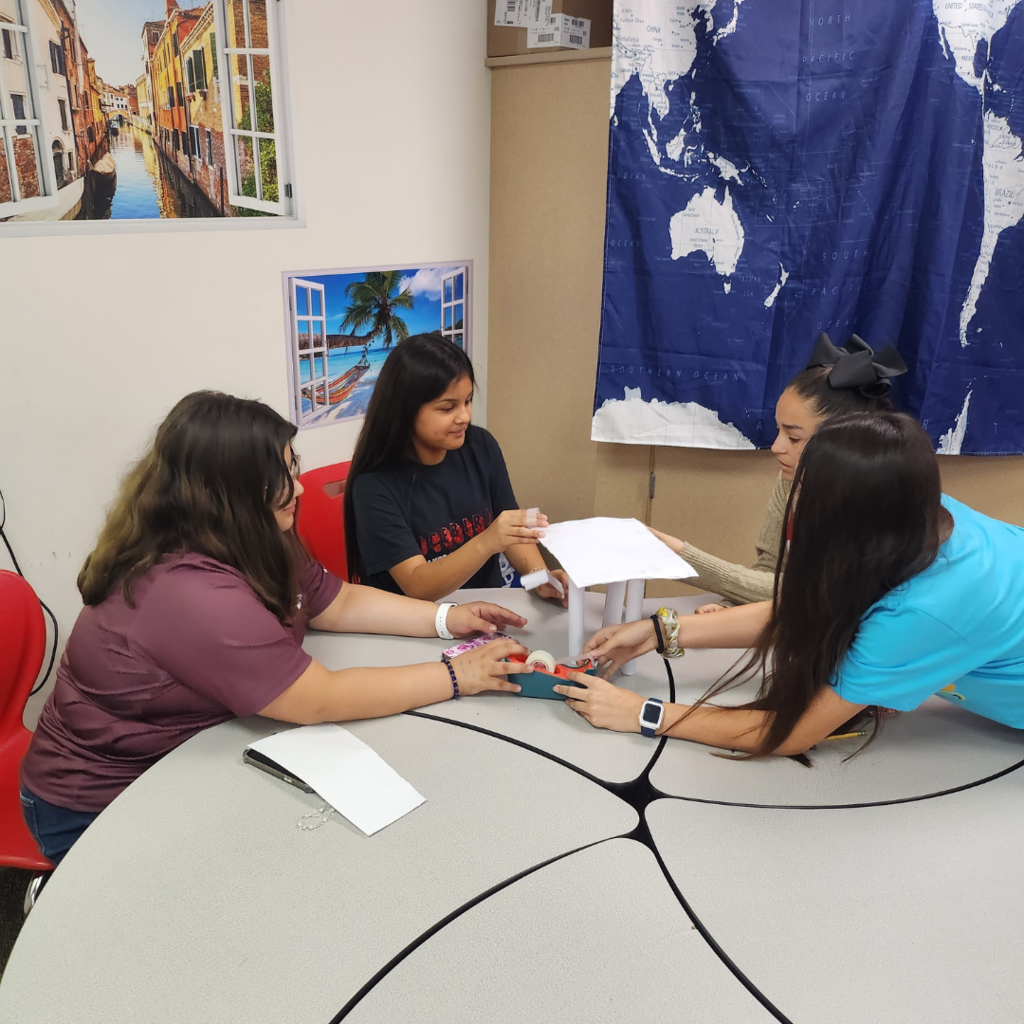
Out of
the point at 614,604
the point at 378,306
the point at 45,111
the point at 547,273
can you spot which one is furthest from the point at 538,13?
the point at 614,604

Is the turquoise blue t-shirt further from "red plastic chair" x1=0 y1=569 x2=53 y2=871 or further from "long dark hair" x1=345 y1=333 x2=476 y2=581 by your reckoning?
"red plastic chair" x1=0 y1=569 x2=53 y2=871

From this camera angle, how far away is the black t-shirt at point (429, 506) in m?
1.80

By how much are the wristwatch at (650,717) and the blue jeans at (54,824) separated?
34.0 inches

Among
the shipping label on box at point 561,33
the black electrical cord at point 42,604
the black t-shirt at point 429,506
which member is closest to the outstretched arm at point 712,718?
the black t-shirt at point 429,506

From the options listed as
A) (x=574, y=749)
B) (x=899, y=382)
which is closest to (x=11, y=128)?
(x=574, y=749)

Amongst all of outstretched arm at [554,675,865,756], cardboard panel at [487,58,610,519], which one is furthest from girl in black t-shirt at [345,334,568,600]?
cardboard panel at [487,58,610,519]

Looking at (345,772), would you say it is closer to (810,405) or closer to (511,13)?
(810,405)

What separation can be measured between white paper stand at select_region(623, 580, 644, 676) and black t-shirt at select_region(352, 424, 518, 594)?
50cm

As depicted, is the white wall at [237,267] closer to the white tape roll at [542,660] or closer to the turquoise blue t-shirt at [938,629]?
the white tape roll at [542,660]

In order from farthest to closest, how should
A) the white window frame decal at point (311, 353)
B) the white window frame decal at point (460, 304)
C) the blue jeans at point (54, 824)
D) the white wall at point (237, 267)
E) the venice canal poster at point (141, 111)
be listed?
the white window frame decal at point (460, 304) < the white window frame decal at point (311, 353) < the white wall at point (237, 267) < the venice canal poster at point (141, 111) < the blue jeans at point (54, 824)

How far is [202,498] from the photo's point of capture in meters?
1.23

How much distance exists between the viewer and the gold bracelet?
146 cm

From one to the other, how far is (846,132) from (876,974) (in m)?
2.15

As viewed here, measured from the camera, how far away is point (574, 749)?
4.07ft
